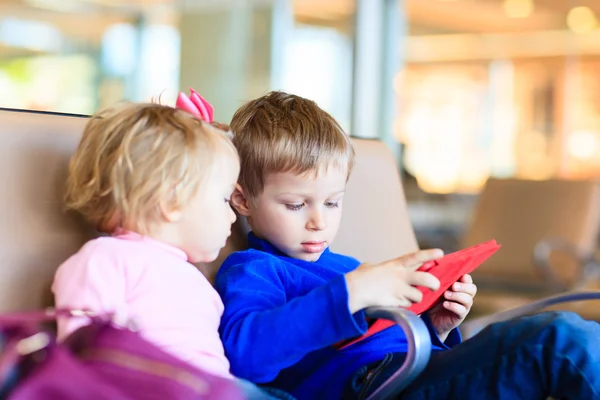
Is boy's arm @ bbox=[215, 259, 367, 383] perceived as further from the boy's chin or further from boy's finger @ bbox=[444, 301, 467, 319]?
boy's finger @ bbox=[444, 301, 467, 319]

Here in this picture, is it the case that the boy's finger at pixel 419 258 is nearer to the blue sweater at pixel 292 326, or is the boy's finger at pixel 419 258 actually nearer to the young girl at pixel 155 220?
the blue sweater at pixel 292 326

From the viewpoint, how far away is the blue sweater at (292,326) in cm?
136

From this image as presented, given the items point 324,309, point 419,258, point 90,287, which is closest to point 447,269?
point 419,258

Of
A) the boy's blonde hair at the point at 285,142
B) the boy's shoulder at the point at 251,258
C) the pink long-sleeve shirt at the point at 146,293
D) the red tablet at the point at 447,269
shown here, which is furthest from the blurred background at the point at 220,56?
the pink long-sleeve shirt at the point at 146,293

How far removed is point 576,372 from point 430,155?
1248 centimetres

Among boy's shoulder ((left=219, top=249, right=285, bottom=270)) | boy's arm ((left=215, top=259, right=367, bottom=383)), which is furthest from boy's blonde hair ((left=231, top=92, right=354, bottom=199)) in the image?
boy's arm ((left=215, top=259, right=367, bottom=383))

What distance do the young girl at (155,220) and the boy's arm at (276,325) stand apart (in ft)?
0.11

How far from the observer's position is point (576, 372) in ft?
4.33

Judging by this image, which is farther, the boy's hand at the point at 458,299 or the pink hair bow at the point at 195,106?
the boy's hand at the point at 458,299

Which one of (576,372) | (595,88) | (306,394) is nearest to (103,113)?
(306,394)

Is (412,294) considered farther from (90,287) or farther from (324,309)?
(90,287)

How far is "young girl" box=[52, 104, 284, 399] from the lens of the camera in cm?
129

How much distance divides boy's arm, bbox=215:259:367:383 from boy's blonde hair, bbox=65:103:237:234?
0.71ft

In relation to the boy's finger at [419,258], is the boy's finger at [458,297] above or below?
below
